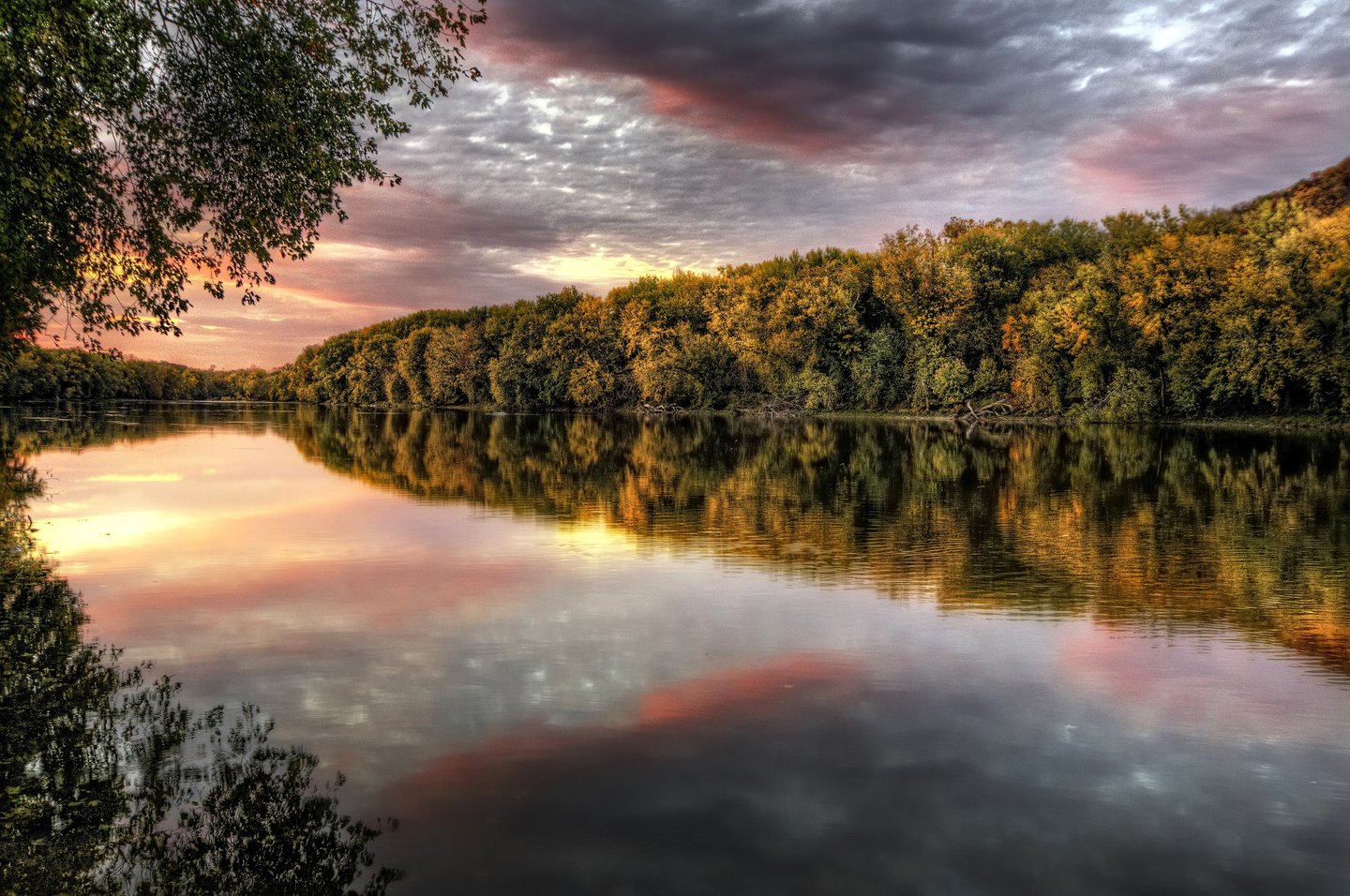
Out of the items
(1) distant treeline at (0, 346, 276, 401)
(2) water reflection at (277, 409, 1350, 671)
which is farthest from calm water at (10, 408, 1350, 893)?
(1) distant treeline at (0, 346, 276, 401)

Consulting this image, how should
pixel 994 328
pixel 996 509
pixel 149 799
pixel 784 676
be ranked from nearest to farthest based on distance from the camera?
pixel 149 799 → pixel 784 676 → pixel 996 509 → pixel 994 328

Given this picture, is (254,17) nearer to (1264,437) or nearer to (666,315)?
(1264,437)

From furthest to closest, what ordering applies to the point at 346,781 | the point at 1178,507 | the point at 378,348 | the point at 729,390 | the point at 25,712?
the point at 378,348 < the point at 729,390 < the point at 1178,507 < the point at 25,712 < the point at 346,781

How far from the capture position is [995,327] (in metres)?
77.4

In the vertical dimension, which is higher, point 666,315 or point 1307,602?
point 666,315

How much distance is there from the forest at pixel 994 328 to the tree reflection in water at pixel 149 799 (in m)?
65.6

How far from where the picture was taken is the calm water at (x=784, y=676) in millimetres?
5914

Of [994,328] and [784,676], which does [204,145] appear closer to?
[784,676]

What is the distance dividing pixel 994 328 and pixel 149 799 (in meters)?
80.4

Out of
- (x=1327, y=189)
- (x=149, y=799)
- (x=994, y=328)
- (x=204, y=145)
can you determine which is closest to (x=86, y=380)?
(x=994, y=328)

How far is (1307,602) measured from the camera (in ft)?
41.1

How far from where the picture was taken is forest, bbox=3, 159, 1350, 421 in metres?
56.4

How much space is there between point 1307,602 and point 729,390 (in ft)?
288

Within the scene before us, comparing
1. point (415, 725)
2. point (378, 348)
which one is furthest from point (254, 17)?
point (378, 348)
